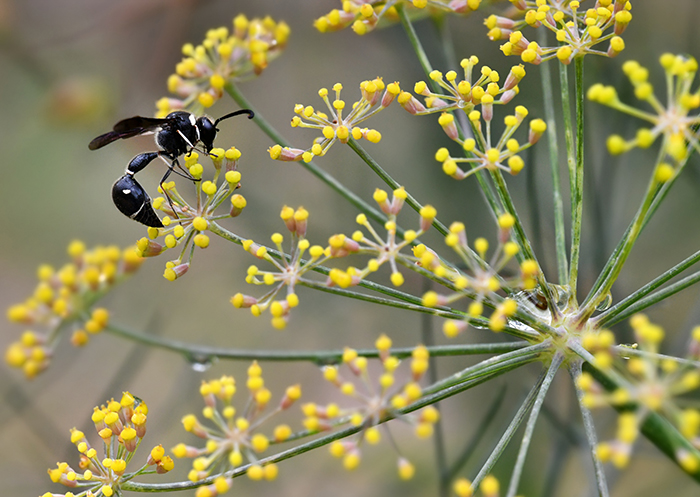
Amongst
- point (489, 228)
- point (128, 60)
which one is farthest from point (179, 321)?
Answer: point (489, 228)

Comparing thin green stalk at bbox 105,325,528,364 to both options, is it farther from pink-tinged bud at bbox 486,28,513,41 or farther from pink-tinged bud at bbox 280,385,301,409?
pink-tinged bud at bbox 486,28,513,41

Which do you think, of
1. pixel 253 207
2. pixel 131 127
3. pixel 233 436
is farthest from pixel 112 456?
pixel 253 207

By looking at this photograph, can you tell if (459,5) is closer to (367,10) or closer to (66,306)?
(367,10)

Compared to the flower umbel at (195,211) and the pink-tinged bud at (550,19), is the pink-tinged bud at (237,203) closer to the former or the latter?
the flower umbel at (195,211)

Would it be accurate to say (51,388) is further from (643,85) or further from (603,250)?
(643,85)

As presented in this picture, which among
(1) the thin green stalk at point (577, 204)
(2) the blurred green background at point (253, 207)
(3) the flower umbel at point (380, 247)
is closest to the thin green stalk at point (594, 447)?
(1) the thin green stalk at point (577, 204)
